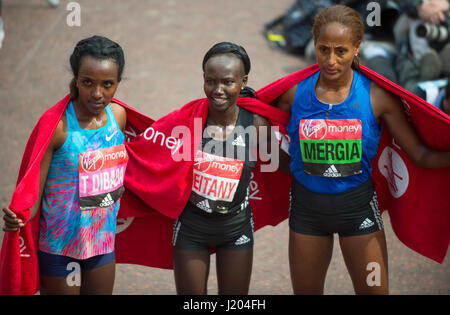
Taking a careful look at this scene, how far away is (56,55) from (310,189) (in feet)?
21.1

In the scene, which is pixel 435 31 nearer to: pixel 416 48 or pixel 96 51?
pixel 416 48

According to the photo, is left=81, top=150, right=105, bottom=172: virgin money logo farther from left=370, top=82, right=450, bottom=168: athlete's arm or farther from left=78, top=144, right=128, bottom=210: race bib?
left=370, top=82, right=450, bottom=168: athlete's arm

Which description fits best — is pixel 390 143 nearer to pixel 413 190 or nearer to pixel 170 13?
pixel 413 190

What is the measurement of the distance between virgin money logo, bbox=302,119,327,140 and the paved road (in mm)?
1801

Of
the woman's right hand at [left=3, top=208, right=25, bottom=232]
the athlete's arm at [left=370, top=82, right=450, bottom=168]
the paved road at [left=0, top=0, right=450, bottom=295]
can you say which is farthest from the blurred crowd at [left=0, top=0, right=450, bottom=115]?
the woman's right hand at [left=3, top=208, right=25, bottom=232]

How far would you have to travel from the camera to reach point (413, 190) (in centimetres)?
385

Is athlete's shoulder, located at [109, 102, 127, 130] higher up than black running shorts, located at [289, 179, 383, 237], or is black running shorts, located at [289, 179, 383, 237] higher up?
athlete's shoulder, located at [109, 102, 127, 130]

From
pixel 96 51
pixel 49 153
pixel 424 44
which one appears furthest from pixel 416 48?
pixel 49 153

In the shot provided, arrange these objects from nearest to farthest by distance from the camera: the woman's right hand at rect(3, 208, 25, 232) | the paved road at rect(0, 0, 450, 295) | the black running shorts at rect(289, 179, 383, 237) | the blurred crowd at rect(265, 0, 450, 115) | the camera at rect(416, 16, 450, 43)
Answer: the woman's right hand at rect(3, 208, 25, 232)
the black running shorts at rect(289, 179, 383, 237)
the paved road at rect(0, 0, 450, 295)
the blurred crowd at rect(265, 0, 450, 115)
the camera at rect(416, 16, 450, 43)

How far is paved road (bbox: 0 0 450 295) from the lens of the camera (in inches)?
198

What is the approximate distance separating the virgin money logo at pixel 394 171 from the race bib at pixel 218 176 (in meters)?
1.03

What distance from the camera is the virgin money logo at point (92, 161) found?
330 centimetres

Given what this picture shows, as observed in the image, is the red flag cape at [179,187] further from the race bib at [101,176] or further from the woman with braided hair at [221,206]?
the race bib at [101,176]

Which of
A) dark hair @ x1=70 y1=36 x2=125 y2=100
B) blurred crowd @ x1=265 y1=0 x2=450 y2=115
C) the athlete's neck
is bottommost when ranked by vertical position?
the athlete's neck
